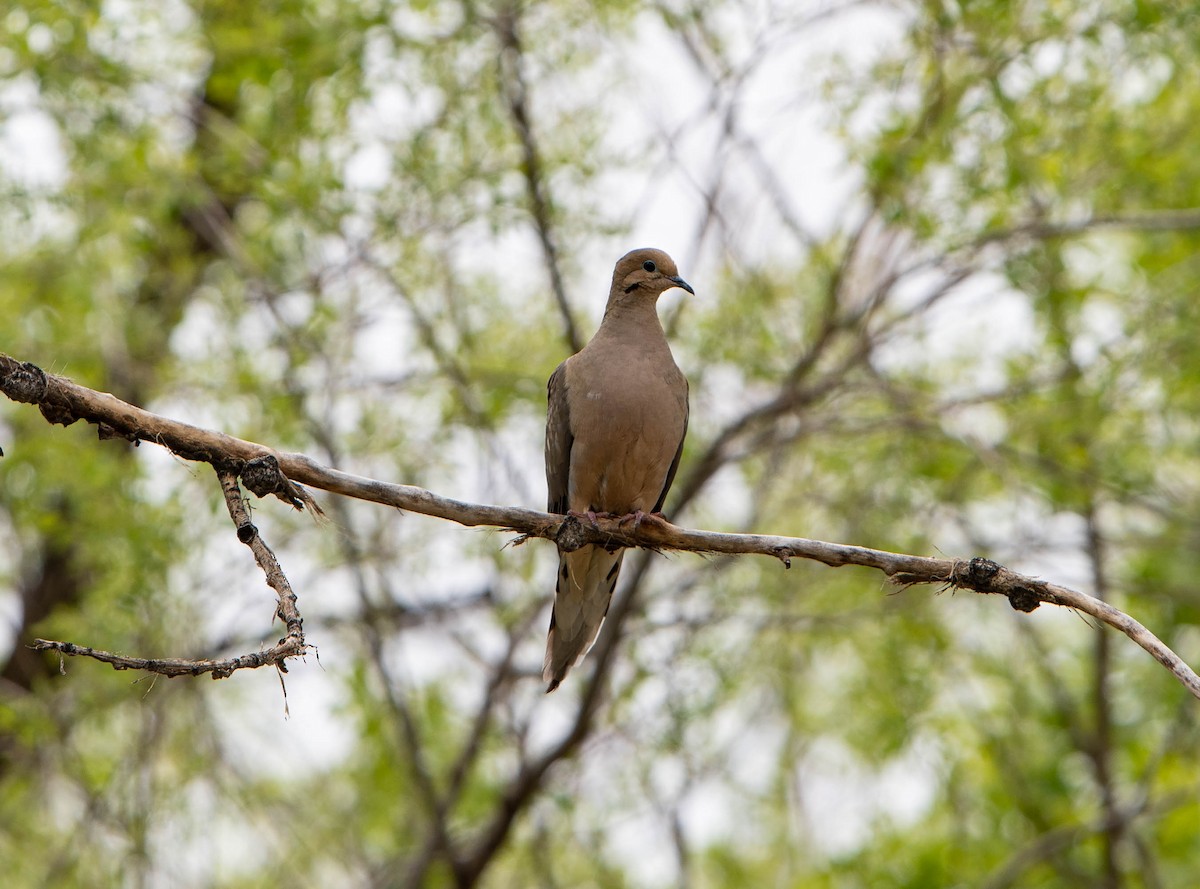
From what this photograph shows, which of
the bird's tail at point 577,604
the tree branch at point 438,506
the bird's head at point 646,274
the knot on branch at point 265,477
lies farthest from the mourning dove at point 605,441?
the knot on branch at point 265,477

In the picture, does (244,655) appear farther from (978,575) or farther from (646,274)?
(646,274)

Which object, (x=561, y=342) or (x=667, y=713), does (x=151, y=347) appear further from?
(x=667, y=713)

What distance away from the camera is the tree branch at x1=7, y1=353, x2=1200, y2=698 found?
3.15m

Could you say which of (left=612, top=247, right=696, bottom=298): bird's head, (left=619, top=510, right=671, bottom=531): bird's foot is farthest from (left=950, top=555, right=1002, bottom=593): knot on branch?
(left=612, top=247, right=696, bottom=298): bird's head

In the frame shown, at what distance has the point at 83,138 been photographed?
743 cm

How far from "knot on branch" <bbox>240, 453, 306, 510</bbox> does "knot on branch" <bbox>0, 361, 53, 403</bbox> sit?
0.50 m

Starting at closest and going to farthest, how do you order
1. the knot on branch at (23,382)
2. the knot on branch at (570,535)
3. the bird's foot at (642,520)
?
the knot on branch at (23,382), the knot on branch at (570,535), the bird's foot at (642,520)

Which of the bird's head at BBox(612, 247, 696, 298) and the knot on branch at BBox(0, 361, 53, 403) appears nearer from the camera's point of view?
the knot on branch at BBox(0, 361, 53, 403)

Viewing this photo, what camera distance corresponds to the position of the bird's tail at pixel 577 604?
523 cm

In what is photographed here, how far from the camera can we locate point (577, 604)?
17.4 feet

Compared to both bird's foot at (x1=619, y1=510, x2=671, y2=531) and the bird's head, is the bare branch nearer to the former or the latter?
bird's foot at (x1=619, y1=510, x2=671, y2=531)

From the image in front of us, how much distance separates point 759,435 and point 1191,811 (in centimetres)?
421

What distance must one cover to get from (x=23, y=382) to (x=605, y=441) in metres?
2.51

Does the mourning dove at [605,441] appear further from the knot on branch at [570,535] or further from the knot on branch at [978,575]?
the knot on branch at [978,575]
